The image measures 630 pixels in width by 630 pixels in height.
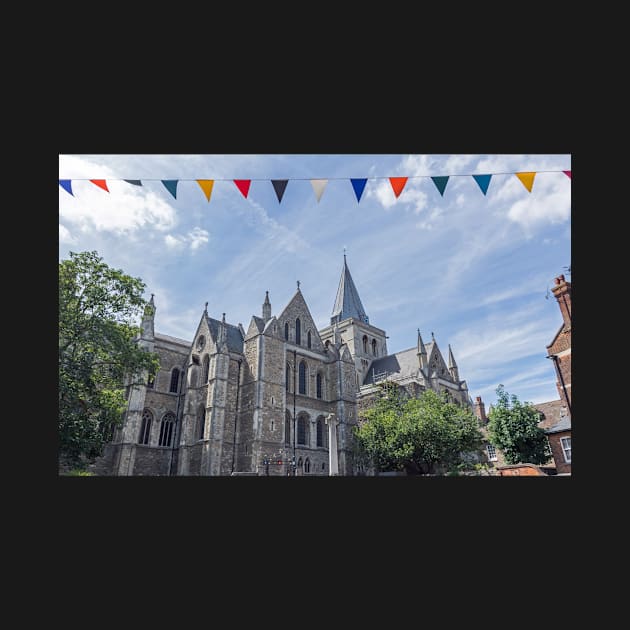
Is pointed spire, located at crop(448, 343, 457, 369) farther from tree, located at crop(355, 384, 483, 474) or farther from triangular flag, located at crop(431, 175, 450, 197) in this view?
triangular flag, located at crop(431, 175, 450, 197)

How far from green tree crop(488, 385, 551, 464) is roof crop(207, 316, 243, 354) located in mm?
18615

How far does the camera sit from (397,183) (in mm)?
10797

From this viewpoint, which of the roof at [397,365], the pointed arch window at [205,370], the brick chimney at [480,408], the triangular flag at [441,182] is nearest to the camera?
the triangular flag at [441,182]

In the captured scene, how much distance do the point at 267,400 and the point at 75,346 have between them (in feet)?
44.6

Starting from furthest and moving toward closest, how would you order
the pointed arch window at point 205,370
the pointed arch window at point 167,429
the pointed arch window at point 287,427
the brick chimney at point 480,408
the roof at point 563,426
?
the brick chimney at point 480,408
the pointed arch window at point 205,370
the pointed arch window at point 287,427
the pointed arch window at point 167,429
the roof at point 563,426

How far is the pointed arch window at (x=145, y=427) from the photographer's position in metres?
28.0

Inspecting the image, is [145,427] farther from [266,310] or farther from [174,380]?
[266,310]

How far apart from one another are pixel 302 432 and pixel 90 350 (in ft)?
58.3

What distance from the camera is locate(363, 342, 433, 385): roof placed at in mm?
44125

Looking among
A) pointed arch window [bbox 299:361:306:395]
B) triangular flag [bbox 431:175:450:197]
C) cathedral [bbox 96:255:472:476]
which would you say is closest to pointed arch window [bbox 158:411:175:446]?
cathedral [bbox 96:255:472:476]

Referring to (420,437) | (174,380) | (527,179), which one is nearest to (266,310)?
(174,380)

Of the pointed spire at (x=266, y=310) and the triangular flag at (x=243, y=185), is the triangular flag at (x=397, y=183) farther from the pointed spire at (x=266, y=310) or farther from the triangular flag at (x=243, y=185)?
the pointed spire at (x=266, y=310)

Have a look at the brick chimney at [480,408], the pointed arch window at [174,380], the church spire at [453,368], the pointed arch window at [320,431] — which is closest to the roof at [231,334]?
the pointed arch window at [174,380]

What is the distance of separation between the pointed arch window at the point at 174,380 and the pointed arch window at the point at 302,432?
31.7 ft
